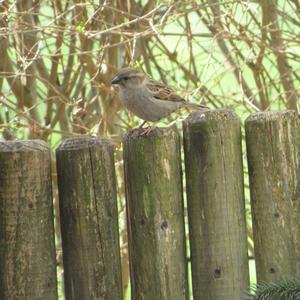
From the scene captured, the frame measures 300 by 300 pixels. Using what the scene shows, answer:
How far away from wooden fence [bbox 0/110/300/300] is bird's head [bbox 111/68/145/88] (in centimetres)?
116

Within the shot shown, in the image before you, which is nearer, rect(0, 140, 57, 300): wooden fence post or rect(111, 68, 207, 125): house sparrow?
rect(0, 140, 57, 300): wooden fence post

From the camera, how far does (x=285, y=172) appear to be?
3934 mm

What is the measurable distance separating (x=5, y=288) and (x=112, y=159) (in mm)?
753

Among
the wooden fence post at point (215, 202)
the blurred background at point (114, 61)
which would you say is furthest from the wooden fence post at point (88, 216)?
the blurred background at point (114, 61)

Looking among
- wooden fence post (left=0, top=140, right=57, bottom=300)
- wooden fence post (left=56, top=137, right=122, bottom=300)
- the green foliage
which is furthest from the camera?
wooden fence post (left=56, top=137, right=122, bottom=300)

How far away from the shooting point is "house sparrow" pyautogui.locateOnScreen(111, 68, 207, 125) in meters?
5.02

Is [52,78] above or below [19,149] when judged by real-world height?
above

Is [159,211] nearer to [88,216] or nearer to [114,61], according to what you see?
[88,216]

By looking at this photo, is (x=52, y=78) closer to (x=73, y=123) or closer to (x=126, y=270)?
(x=73, y=123)

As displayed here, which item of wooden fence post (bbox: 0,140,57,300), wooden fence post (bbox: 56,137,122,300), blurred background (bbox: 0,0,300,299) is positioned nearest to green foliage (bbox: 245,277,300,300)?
wooden fence post (bbox: 56,137,122,300)

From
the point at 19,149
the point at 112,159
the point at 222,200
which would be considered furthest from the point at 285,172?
the point at 19,149

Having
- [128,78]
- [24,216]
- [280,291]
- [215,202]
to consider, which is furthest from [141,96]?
[280,291]

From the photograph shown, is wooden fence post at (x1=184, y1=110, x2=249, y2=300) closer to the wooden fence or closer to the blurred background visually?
the wooden fence

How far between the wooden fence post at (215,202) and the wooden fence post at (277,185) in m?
0.09
